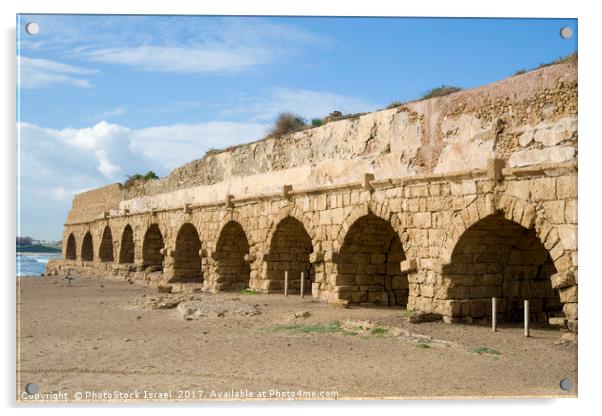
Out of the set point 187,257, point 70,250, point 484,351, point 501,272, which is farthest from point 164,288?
point 70,250

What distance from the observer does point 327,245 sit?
470 inches

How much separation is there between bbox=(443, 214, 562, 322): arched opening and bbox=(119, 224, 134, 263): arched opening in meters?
15.8

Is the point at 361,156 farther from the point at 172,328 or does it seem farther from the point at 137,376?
the point at 137,376

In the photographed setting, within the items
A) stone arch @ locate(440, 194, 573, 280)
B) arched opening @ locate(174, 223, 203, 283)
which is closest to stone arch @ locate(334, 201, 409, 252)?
stone arch @ locate(440, 194, 573, 280)

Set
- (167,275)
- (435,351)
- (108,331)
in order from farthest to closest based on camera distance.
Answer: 1. (167,275)
2. (108,331)
3. (435,351)

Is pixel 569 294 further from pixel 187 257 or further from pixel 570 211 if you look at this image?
pixel 187 257

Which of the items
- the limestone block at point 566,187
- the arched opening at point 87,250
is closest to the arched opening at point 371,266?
the limestone block at point 566,187

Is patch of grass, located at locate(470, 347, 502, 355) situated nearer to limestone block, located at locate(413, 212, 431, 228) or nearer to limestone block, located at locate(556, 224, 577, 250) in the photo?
limestone block, located at locate(556, 224, 577, 250)

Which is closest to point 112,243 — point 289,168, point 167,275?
point 167,275

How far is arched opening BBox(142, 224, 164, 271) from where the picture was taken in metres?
Result: 21.1

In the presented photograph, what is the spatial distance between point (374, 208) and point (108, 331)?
448cm

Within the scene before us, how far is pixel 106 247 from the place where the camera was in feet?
86.4
